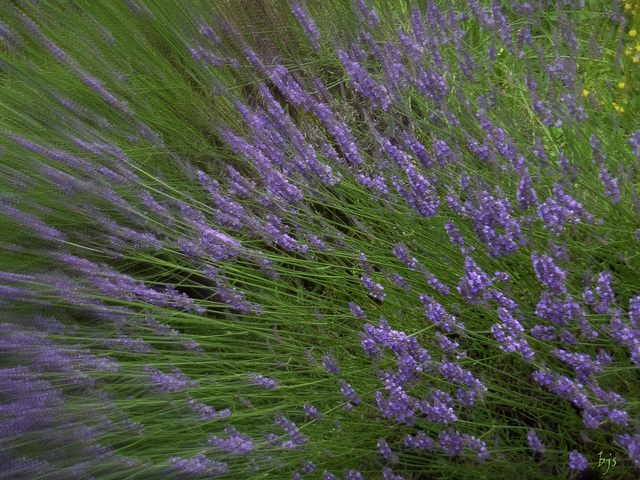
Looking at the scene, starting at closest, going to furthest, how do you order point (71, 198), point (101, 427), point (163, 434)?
point (101, 427), point (163, 434), point (71, 198)

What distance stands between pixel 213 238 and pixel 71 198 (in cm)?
54

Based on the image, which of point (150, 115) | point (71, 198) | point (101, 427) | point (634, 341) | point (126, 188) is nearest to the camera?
point (634, 341)

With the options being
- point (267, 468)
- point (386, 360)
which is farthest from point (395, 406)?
point (267, 468)

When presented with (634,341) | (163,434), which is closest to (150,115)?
(163,434)

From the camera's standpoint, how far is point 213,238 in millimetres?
1594

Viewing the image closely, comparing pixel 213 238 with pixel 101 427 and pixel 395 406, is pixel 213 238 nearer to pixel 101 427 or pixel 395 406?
pixel 101 427

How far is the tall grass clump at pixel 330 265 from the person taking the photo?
51.0 inches

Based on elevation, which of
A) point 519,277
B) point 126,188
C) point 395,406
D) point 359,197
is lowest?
point 395,406

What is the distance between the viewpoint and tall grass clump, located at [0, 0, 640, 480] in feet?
4.25

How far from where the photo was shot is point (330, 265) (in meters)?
1.65

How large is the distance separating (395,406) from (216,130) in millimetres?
1263

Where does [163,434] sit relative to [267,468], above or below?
above

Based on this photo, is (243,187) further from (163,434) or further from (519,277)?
Result: (519,277)

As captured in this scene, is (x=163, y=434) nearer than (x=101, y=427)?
No
